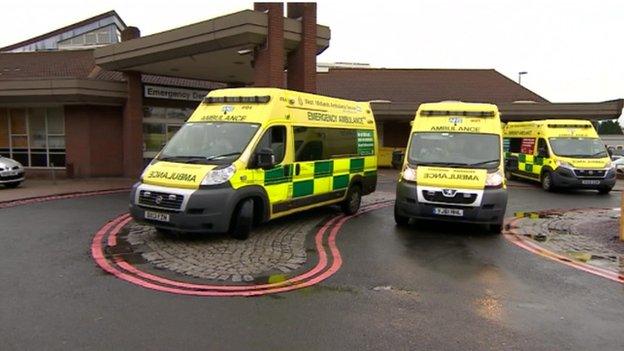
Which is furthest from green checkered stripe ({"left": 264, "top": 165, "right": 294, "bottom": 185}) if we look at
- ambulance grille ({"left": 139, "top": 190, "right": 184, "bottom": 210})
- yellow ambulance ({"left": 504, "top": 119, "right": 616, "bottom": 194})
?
yellow ambulance ({"left": 504, "top": 119, "right": 616, "bottom": 194})

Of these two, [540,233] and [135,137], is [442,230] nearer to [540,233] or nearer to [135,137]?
[540,233]

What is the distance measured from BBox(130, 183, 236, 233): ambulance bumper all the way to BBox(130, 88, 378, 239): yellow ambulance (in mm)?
14

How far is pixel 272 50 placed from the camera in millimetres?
13391

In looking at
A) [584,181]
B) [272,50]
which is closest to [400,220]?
[272,50]

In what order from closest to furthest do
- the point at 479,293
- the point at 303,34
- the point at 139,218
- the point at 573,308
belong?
the point at 573,308 → the point at 479,293 → the point at 139,218 → the point at 303,34

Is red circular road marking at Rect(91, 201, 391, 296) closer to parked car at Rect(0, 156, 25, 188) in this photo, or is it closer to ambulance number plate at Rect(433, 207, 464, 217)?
ambulance number plate at Rect(433, 207, 464, 217)

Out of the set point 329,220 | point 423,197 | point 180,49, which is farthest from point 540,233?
point 180,49

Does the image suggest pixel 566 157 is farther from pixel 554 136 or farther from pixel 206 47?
pixel 206 47

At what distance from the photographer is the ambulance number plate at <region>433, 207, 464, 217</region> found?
355 inches

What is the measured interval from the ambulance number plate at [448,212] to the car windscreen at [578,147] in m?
10.1

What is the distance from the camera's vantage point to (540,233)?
977 centimetres

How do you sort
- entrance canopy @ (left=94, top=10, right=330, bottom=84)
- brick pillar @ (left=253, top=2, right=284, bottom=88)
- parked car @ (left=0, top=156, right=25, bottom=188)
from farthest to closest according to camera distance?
parked car @ (left=0, top=156, right=25, bottom=188) < brick pillar @ (left=253, top=2, right=284, bottom=88) < entrance canopy @ (left=94, top=10, right=330, bottom=84)

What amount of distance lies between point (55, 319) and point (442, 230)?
6903mm

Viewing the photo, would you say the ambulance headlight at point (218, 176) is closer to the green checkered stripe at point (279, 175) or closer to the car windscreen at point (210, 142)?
the car windscreen at point (210, 142)
